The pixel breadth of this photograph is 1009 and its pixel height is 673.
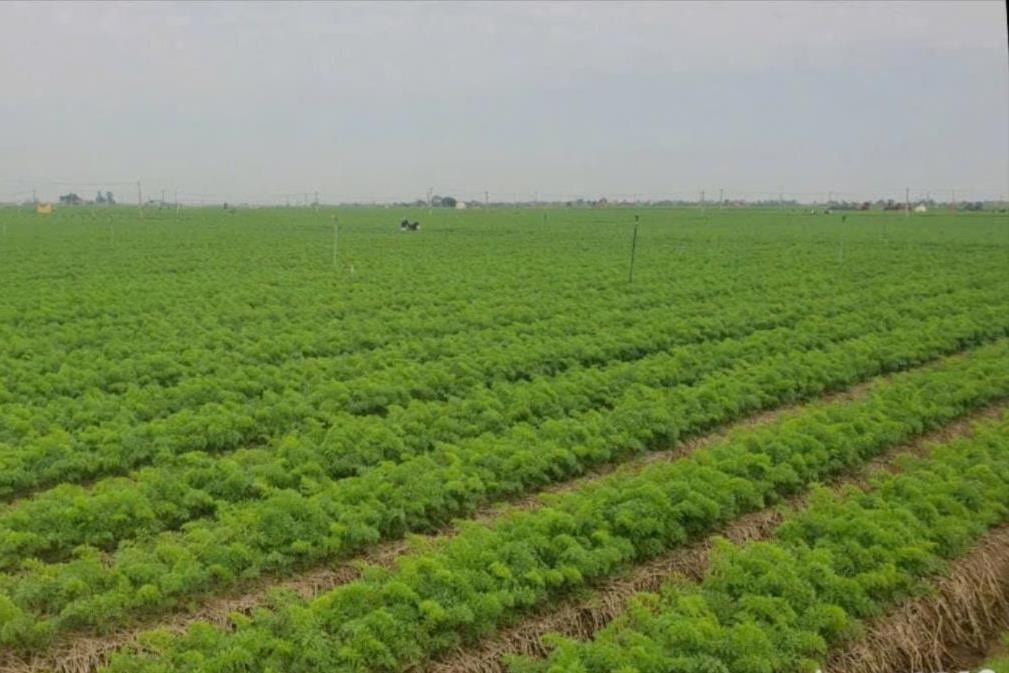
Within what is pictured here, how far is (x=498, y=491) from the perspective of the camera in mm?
11133

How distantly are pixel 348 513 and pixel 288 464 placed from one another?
202 centimetres

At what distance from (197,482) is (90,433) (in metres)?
2.63

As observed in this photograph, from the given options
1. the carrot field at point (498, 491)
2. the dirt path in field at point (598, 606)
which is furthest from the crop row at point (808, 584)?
the dirt path in field at point (598, 606)

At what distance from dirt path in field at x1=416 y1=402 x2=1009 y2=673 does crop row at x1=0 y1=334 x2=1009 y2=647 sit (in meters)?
2.31

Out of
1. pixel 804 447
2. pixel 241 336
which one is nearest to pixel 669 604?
pixel 804 447

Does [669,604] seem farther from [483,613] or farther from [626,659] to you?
[483,613]

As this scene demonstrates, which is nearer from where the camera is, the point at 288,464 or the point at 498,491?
the point at 498,491

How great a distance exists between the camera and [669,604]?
842 cm

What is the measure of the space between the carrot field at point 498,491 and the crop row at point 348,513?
40mm

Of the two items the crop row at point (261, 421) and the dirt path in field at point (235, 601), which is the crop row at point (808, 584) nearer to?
the dirt path in field at point (235, 601)

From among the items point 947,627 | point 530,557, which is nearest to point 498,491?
point 530,557

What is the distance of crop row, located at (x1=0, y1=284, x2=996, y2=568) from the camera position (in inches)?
377

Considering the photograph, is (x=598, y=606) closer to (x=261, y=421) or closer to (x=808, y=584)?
(x=808, y=584)

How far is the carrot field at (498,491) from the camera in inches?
308
